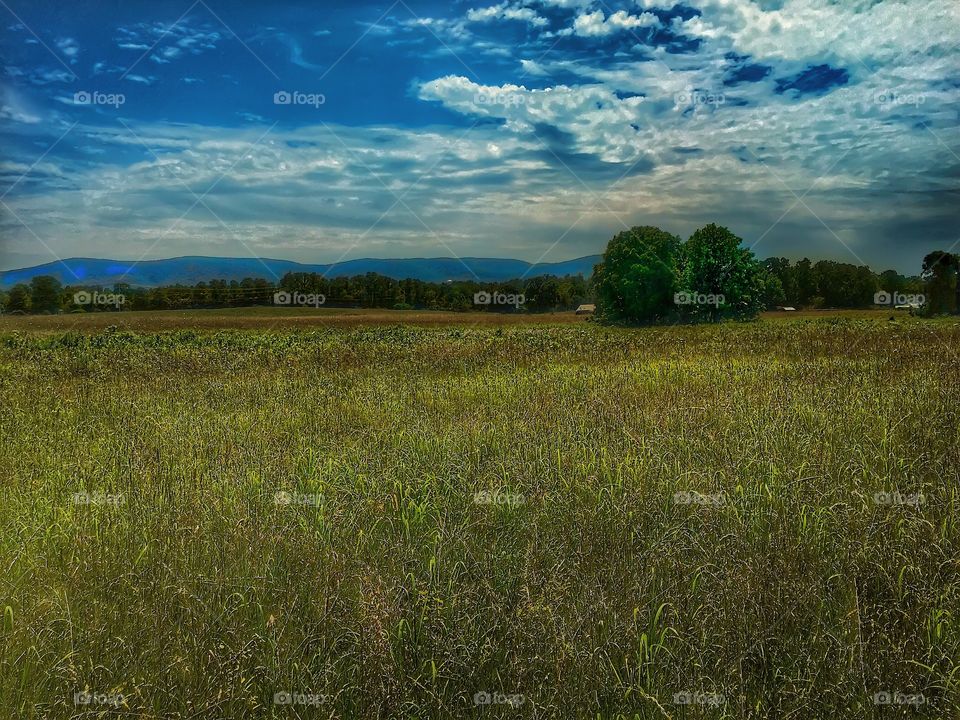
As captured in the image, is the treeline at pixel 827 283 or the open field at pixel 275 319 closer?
the open field at pixel 275 319

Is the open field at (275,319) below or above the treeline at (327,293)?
below

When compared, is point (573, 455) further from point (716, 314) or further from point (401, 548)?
point (716, 314)

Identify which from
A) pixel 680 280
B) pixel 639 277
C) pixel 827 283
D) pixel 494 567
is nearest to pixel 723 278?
pixel 680 280

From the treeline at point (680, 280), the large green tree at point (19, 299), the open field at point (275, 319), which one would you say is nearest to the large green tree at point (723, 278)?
the treeline at point (680, 280)

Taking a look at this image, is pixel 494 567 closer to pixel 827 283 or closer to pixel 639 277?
pixel 639 277

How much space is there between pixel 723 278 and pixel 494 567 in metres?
48.3

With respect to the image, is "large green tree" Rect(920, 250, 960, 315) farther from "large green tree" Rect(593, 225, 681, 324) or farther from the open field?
"large green tree" Rect(593, 225, 681, 324)

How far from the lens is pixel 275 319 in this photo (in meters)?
49.1

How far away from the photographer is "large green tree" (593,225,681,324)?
47.8 meters

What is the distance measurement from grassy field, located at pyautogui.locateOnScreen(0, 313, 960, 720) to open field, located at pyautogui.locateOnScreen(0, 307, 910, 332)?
3148cm

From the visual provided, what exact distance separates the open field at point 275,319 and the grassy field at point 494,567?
31482 mm

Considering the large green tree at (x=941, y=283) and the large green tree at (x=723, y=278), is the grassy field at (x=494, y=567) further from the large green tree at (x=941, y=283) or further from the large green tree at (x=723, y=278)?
the large green tree at (x=723, y=278)

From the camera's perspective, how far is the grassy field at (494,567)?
3074 millimetres

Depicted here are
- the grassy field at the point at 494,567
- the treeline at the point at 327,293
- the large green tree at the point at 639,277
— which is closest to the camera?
the grassy field at the point at 494,567
